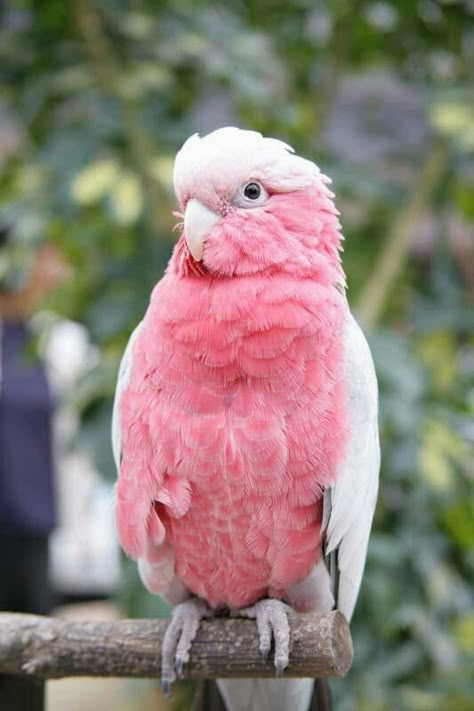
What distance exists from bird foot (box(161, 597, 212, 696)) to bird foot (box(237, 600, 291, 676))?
8 cm

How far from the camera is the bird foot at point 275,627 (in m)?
1.14

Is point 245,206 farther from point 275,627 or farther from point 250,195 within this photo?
point 275,627

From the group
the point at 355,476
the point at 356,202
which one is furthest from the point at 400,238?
the point at 355,476

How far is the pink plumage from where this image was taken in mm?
1068

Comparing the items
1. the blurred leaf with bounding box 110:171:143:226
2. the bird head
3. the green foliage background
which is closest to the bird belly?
the bird head

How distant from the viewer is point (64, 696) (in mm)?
3279

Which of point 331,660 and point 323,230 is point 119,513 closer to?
point 331,660

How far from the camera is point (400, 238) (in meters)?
2.10

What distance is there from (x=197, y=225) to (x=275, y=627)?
0.53 meters

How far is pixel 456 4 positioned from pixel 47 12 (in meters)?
0.93

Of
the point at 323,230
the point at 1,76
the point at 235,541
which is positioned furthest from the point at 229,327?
the point at 1,76

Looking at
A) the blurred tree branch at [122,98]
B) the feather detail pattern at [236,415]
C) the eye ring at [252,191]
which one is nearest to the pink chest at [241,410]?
the feather detail pattern at [236,415]

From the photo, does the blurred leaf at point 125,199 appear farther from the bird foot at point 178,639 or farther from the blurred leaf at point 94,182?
the bird foot at point 178,639

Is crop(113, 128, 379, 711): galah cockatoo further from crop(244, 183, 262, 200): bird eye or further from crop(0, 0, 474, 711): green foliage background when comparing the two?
crop(0, 0, 474, 711): green foliage background
